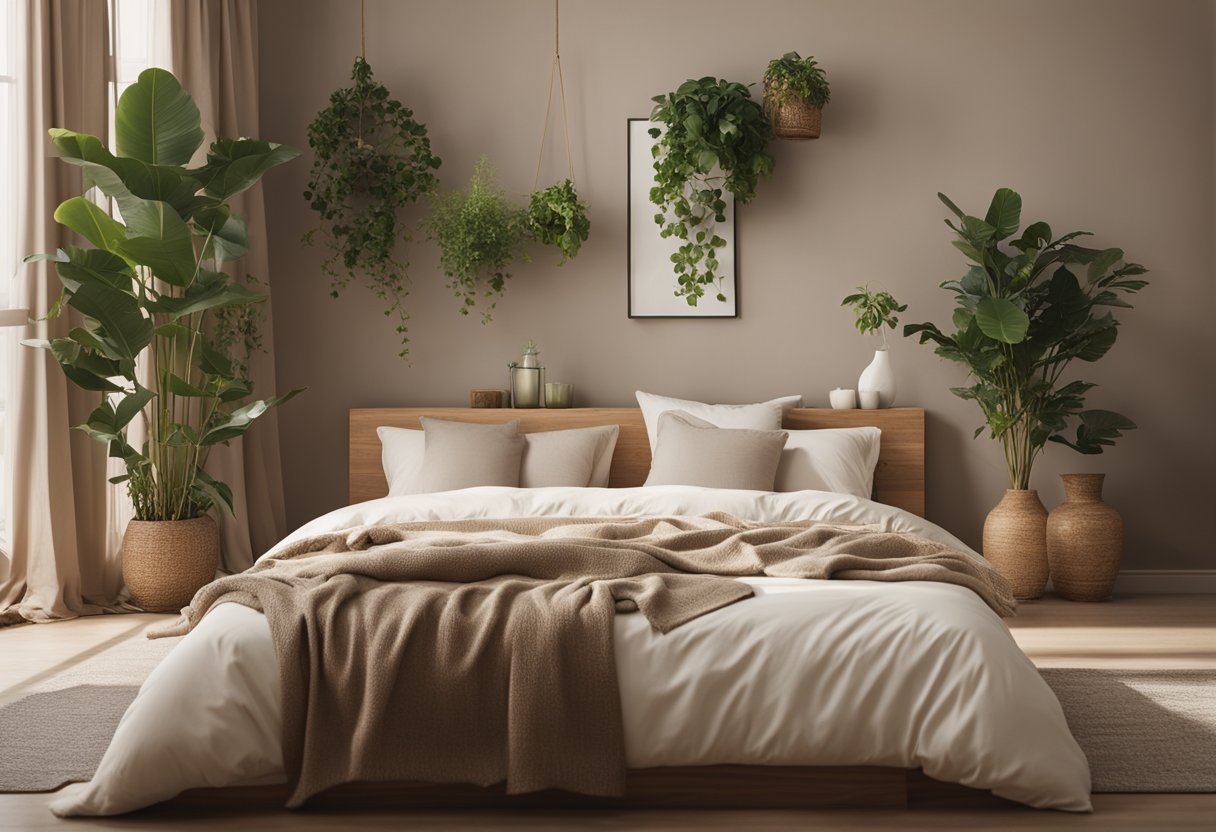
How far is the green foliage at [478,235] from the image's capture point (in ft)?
17.4

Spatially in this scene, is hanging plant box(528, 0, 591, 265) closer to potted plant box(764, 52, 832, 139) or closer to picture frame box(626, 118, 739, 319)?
picture frame box(626, 118, 739, 319)

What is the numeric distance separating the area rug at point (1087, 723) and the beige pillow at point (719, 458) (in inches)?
52.2

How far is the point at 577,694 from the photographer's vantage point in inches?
98.0

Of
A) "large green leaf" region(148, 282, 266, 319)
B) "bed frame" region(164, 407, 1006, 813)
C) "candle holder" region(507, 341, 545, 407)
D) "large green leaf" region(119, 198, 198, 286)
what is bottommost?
"bed frame" region(164, 407, 1006, 813)

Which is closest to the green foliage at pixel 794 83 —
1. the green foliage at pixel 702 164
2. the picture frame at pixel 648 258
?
the green foliage at pixel 702 164

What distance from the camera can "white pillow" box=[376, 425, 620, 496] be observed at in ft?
16.1

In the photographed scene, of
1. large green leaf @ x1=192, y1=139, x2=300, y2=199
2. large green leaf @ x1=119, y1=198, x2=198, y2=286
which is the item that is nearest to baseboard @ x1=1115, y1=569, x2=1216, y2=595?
large green leaf @ x1=192, y1=139, x2=300, y2=199

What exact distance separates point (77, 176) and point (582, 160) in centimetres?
223

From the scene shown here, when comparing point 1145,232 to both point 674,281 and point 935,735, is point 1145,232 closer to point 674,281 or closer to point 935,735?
point 674,281

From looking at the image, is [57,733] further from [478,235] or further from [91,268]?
[478,235]

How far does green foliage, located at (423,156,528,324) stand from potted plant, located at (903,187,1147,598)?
1886 mm

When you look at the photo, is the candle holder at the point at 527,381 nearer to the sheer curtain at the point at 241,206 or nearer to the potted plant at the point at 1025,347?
the sheer curtain at the point at 241,206

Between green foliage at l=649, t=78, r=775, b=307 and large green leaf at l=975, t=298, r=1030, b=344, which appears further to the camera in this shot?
green foliage at l=649, t=78, r=775, b=307

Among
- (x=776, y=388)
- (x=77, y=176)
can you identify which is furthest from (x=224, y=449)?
(x=776, y=388)
